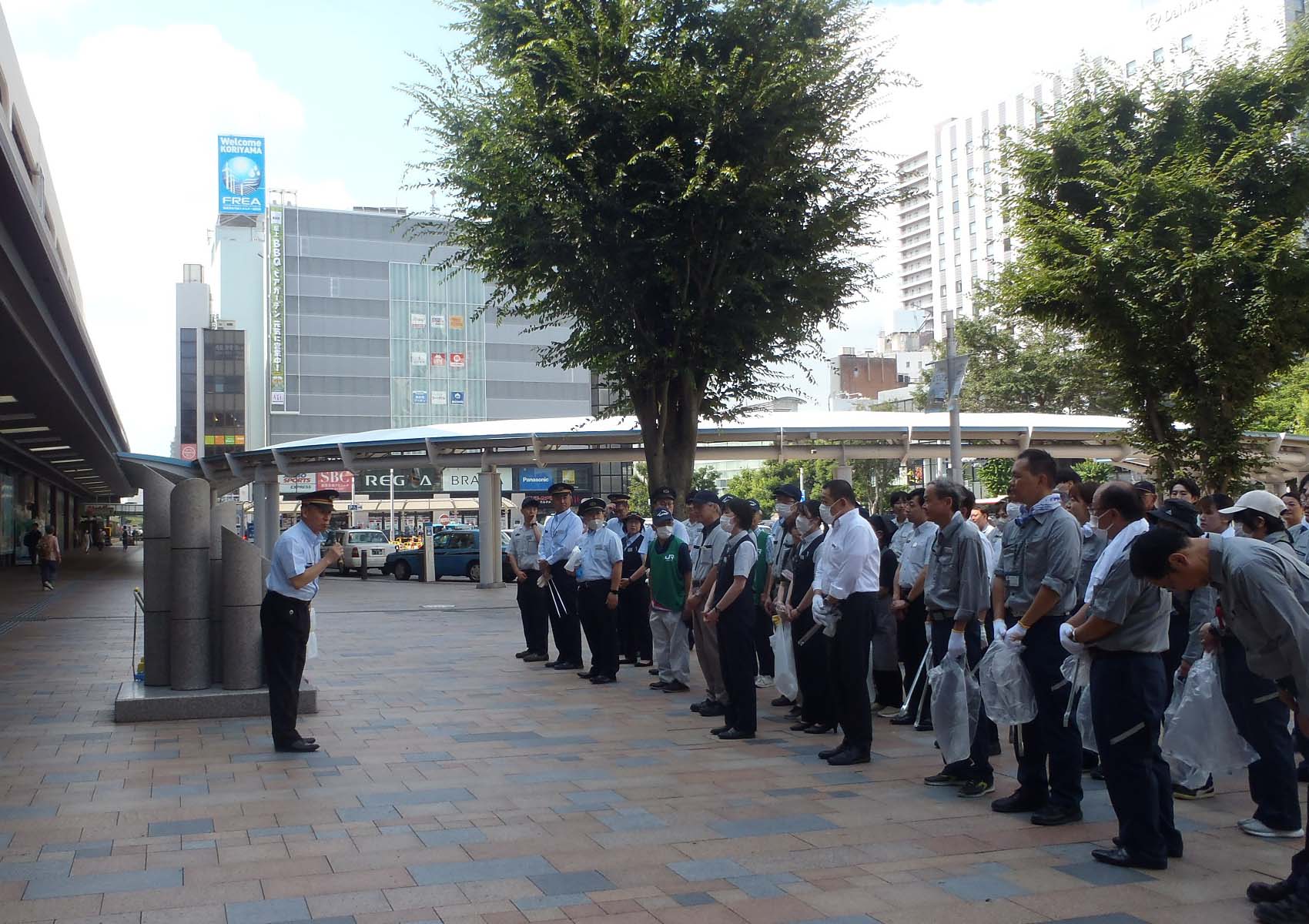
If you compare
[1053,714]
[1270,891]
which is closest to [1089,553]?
[1053,714]

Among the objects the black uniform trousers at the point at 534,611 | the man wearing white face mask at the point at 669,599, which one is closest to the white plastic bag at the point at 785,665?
the man wearing white face mask at the point at 669,599

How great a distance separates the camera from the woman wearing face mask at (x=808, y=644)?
877 cm

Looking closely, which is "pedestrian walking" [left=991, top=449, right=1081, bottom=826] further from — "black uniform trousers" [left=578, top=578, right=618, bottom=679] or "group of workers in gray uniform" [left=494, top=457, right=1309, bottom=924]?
"black uniform trousers" [left=578, top=578, right=618, bottom=679]

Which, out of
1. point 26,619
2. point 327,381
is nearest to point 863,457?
point 26,619

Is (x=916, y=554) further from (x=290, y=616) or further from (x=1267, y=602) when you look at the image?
(x=1267, y=602)

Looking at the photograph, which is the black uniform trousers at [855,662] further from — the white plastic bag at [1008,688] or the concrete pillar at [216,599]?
the concrete pillar at [216,599]

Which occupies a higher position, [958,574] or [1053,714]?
[958,574]

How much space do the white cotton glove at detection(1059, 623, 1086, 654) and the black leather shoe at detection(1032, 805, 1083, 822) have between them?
3.05ft

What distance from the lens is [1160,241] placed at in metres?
18.1

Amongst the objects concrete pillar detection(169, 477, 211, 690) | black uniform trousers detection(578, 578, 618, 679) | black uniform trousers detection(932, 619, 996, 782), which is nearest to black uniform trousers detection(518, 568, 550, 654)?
black uniform trousers detection(578, 578, 618, 679)

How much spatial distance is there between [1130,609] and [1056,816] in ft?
4.39

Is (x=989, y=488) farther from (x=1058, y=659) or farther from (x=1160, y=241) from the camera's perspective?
(x=1058, y=659)

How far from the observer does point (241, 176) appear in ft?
335

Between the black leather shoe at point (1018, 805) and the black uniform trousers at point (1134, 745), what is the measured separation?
0.91 meters
